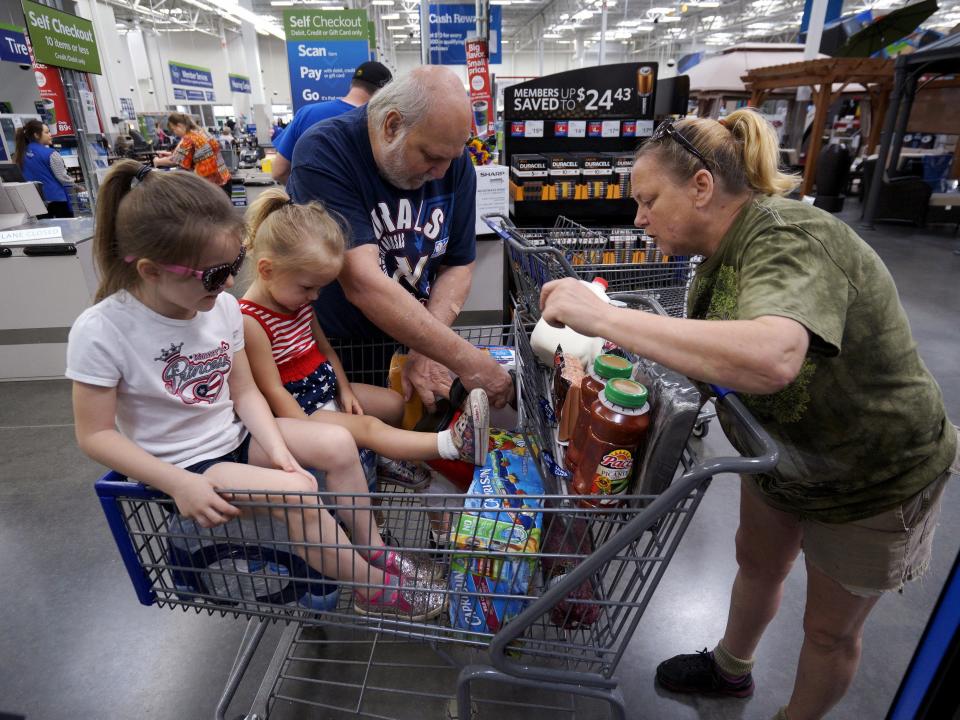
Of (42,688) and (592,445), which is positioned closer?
(592,445)

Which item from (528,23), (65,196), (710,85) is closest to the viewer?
(65,196)

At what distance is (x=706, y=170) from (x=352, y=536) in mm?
1227

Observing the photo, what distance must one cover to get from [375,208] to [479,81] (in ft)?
11.6

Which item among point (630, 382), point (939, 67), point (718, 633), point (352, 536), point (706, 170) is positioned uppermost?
point (939, 67)

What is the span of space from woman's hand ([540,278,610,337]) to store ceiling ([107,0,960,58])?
23699 mm

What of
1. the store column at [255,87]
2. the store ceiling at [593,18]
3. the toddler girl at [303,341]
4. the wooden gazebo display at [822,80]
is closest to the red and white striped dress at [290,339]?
the toddler girl at [303,341]

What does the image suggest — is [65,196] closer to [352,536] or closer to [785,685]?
[352,536]

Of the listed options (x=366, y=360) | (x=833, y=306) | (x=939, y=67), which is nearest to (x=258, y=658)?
(x=366, y=360)

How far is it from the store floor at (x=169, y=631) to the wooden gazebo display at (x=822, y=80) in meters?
9.85

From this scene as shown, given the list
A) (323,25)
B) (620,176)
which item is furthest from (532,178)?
(323,25)

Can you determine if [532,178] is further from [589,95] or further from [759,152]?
[759,152]

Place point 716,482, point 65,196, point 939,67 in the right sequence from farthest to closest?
point 939,67 < point 65,196 < point 716,482

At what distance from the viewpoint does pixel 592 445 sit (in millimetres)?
1178

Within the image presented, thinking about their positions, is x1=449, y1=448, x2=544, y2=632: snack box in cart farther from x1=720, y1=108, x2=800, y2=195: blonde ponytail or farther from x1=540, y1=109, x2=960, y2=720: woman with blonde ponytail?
x1=720, y1=108, x2=800, y2=195: blonde ponytail
